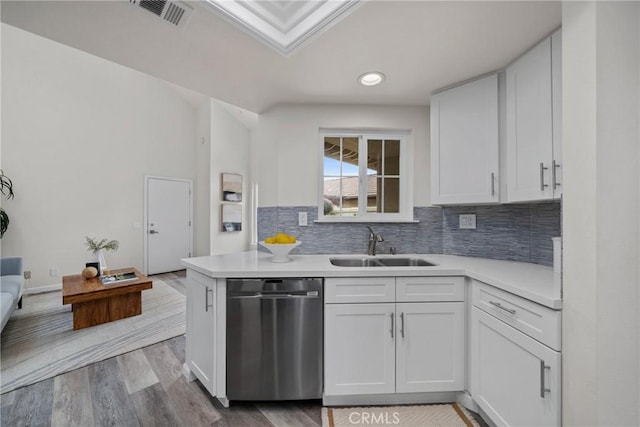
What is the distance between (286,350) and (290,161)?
147 cm

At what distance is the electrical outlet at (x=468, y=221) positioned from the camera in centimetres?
209

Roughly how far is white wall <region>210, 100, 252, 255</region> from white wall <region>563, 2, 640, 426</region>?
5390 mm

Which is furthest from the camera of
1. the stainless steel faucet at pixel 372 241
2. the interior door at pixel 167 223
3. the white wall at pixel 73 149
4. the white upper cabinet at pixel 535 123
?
the interior door at pixel 167 223

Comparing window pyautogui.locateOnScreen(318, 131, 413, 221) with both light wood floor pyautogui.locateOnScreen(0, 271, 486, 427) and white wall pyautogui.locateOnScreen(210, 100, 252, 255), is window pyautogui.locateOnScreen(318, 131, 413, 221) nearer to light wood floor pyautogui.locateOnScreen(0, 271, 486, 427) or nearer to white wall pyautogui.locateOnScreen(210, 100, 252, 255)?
light wood floor pyautogui.locateOnScreen(0, 271, 486, 427)

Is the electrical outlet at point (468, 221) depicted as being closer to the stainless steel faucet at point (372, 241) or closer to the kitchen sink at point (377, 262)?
the kitchen sink at point (377, 262)

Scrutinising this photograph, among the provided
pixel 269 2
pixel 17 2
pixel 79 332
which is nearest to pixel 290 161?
pixel 269 2

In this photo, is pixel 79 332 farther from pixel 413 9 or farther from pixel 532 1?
pixel 532 1

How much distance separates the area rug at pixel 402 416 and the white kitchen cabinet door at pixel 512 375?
164 mm

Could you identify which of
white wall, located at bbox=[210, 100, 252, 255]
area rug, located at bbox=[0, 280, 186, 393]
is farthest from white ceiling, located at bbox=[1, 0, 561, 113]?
white wall, located at bbox=[210, 100, 252, 255]

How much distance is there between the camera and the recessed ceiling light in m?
1.79

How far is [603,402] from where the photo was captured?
0.91 meters

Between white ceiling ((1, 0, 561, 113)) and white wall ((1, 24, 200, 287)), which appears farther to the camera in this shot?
white wall ((1, 24, 200, 287))

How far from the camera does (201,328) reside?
5.52 feet

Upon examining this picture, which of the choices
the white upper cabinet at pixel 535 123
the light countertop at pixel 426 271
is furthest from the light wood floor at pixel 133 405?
the white upper cabinet at pixel 535 123
